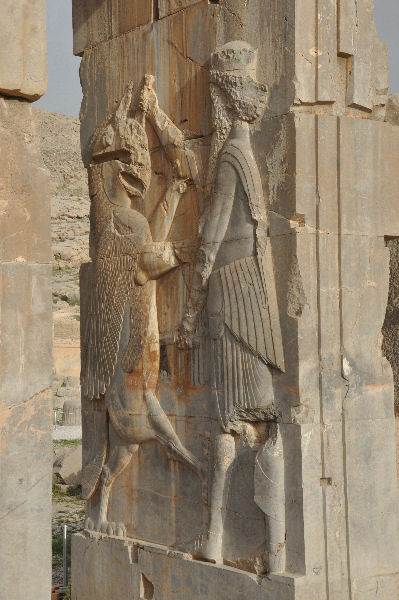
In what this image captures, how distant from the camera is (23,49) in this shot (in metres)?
2.89

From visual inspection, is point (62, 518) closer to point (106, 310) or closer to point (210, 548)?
point (106, 310)

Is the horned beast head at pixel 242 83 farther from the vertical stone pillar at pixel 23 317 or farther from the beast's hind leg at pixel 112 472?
the vertical stone pillar at pixel 23 317

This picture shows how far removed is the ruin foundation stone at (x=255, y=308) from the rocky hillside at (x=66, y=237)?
1468 millimetres

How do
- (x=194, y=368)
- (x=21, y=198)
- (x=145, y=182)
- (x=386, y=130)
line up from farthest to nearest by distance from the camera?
(x=145, y=182) < (x=194, y=368) < (x=386, y=130) < (x=21, y=198)

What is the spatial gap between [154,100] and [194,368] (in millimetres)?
1981

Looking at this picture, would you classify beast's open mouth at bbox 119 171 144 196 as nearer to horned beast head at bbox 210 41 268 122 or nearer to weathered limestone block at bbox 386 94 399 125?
horned beast head at bbox 210 41 268 122

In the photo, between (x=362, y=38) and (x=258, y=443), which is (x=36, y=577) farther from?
(x=362, y=38)

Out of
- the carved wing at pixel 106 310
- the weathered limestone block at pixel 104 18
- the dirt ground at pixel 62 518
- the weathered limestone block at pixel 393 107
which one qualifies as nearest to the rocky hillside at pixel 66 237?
the carved wing at pixel 106 310

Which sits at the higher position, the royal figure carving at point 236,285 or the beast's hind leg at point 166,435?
the royal figure carving at point 236,285

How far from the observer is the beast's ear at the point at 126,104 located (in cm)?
685

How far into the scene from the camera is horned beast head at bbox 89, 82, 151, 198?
6.81 metres

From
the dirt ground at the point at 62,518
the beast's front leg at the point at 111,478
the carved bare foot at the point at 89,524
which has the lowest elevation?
the dirt ground at the point at 62,518

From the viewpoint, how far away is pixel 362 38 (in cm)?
590

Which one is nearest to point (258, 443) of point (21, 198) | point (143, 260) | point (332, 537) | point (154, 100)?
point (332, 537)
